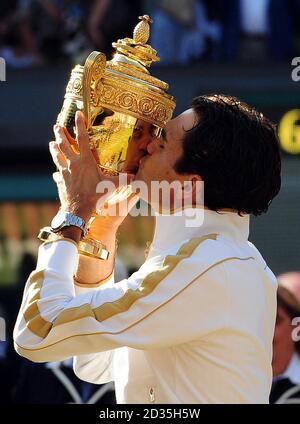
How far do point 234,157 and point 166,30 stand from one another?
5.33 m

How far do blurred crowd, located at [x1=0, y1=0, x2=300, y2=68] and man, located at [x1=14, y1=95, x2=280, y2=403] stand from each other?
498 cm

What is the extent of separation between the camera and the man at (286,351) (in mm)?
6230

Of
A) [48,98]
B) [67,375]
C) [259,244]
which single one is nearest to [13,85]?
[48,98]

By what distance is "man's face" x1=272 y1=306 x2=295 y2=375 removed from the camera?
631 centimetres

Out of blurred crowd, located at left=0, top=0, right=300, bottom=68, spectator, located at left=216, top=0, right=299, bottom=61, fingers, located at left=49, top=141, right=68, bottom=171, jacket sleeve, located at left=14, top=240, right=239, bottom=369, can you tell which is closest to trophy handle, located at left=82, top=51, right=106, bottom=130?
fingers, located at left=49, top=141, right=68, bottom=171

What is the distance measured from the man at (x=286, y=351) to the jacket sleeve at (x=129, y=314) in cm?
294

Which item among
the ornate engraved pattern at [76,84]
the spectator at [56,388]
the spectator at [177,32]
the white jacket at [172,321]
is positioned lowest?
the spectator at [56,388]

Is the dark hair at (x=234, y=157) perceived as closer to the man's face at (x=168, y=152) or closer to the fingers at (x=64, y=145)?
the man's face at (x=168, y=152)

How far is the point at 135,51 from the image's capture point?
3.73 meters

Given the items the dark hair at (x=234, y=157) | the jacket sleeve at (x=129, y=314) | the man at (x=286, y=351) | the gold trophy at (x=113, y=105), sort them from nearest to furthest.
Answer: the jacket sleeve at (x=129, y=314), the dark hair at (x=234, y=157), the gold trophy at (x=113, y=105), the man at (x=286, y=351)

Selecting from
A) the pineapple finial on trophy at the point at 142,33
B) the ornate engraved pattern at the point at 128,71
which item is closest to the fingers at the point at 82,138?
the ornate engraved pattern at the point at 128,71

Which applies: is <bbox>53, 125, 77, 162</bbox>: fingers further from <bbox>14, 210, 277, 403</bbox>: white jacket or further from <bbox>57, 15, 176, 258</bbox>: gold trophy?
<bbox>14, 210, 277, 403</bbox>: white jacket

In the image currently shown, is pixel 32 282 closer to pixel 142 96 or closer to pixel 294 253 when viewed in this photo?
pixel 142 96

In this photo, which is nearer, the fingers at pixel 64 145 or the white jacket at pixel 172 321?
the white jacket at pixel 172 321
